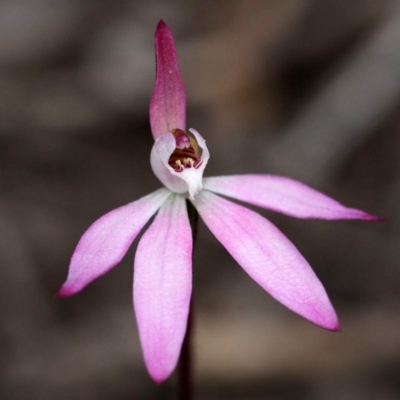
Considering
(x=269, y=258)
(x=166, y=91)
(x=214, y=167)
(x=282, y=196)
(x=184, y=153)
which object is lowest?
(x=269, y=258)

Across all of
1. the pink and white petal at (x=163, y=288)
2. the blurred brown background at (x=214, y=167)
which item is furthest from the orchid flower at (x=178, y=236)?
the blurred brown background at (x=214, y=167)

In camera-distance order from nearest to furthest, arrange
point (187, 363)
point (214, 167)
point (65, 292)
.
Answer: point (65, 292), point (187, 363), point (214, 167)

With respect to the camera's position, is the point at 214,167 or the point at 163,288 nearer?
the point at 163,288

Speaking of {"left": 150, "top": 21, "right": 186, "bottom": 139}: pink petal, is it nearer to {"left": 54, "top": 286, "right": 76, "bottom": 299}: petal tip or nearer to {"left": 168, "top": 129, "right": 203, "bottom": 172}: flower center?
{"left": 168, "top": 129, "right": 203, "bottom": 172}: flower center

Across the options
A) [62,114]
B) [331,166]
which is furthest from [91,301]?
[331,166]

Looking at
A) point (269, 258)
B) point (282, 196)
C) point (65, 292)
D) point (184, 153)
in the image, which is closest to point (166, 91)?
point (184, 153)

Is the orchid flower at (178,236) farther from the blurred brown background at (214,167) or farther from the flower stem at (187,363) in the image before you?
the blurred brown background at (214,167)

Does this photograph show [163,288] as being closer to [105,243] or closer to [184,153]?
[105,243]

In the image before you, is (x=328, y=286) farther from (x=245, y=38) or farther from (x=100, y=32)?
(x=100, y=32)
